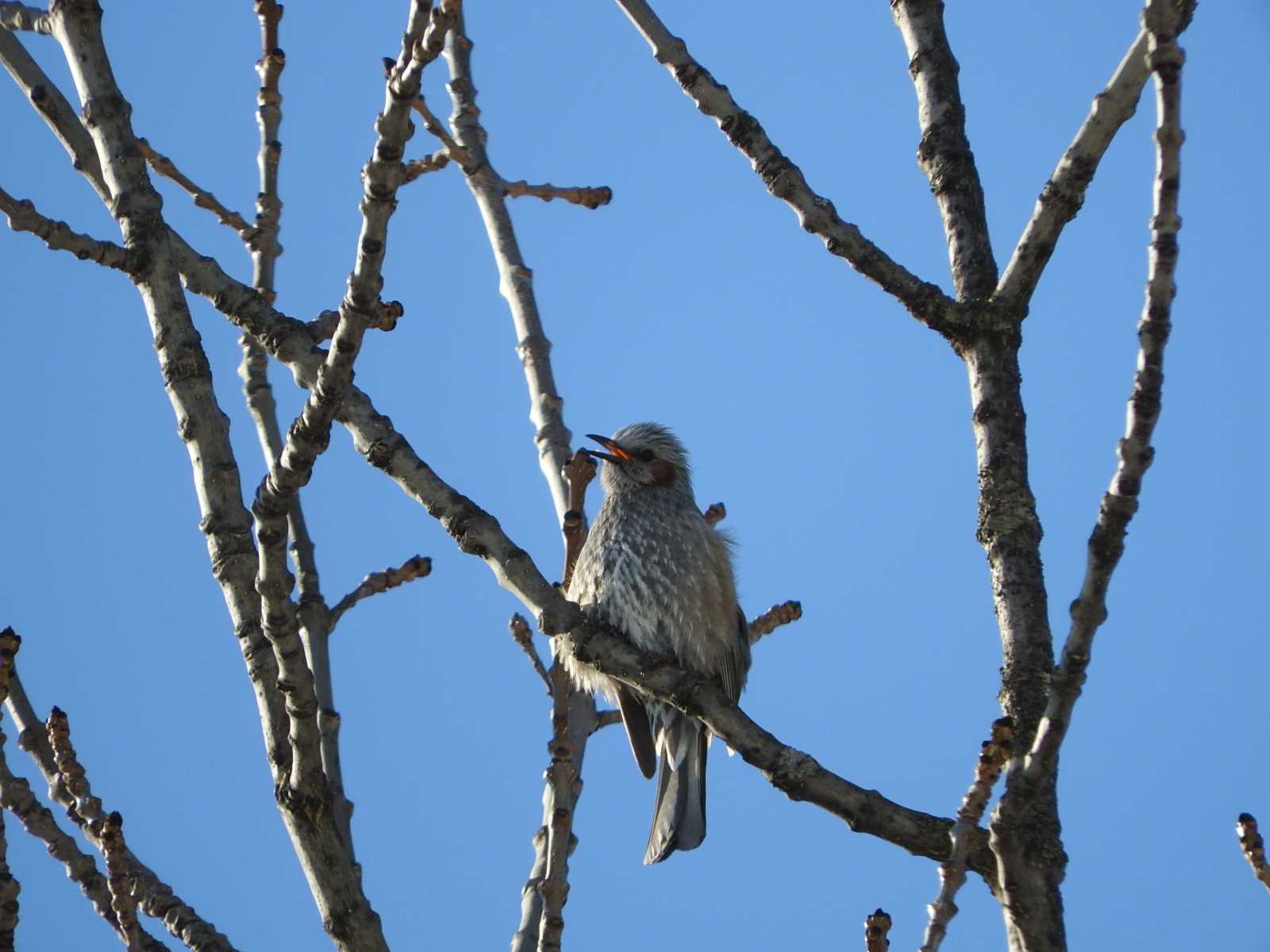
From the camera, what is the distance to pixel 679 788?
5.01m

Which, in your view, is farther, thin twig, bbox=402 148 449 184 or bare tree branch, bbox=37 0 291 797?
thin twig, bbox=402 148 449 184

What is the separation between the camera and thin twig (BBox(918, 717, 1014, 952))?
2.45 meters

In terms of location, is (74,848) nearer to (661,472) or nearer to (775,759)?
(775,759)

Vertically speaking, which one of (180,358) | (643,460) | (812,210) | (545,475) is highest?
(643,460)

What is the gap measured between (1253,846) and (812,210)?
1.76 meters

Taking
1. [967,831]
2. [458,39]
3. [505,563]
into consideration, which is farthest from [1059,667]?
[458,39]

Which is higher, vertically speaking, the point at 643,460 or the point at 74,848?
the point at 643,460

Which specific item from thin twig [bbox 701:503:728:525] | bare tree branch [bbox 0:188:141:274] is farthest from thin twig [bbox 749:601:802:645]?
bare tree branch [bbox 0:188:141:274]

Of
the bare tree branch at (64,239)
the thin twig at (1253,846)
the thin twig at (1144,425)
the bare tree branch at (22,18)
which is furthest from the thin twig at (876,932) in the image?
the bare tree branch at (22,18)

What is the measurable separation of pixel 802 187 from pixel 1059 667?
1709 mm

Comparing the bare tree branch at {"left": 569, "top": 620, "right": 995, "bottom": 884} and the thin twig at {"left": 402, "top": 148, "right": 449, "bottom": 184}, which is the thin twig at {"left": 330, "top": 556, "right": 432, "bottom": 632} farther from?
the thin twig at {"left": 402, "top": 148, "right": 449, "bottom": 184}

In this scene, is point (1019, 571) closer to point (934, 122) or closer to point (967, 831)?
point (967, 831)

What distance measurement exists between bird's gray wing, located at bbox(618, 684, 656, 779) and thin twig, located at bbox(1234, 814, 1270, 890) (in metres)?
2.41

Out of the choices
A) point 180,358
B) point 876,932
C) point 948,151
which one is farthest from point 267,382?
point 876,932
